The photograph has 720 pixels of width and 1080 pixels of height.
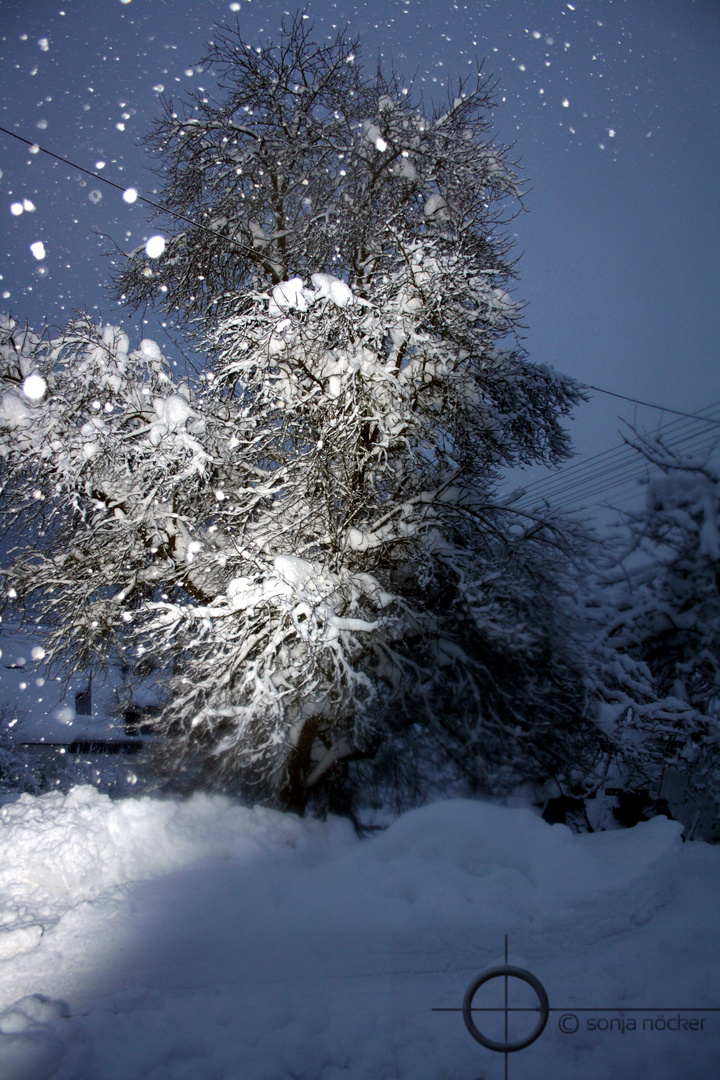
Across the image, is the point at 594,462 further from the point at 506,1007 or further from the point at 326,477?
the point at 506,1007

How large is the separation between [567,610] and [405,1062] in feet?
10.5

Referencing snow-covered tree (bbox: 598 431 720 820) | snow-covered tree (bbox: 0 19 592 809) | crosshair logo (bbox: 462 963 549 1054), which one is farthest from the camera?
snow-covered tree (bbox: 0 19 592 809)

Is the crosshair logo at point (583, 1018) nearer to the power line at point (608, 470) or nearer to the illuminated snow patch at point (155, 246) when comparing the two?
the power line at point (608, 470)

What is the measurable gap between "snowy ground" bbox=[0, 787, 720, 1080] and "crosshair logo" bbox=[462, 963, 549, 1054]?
0.09ft

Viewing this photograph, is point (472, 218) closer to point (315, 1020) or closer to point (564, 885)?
point (564, 885)

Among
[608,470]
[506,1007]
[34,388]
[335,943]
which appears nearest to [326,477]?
[608,470]

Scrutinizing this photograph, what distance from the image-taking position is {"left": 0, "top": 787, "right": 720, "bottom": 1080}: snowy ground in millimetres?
2211

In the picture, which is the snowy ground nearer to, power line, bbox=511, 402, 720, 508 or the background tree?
the background tree

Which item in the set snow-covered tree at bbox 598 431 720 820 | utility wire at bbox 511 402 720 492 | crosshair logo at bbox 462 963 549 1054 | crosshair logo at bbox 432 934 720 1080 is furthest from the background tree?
crosshair logo at bbox 462 963 549 1054

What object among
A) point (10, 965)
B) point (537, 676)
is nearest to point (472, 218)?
point (537, 676)

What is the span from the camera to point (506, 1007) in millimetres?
2299

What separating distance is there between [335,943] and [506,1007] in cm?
97

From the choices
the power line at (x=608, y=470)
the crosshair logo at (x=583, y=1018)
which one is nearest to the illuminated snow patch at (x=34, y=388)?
the power line at (x=608, y=470)

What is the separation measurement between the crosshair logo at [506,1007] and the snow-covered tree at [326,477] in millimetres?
2100
